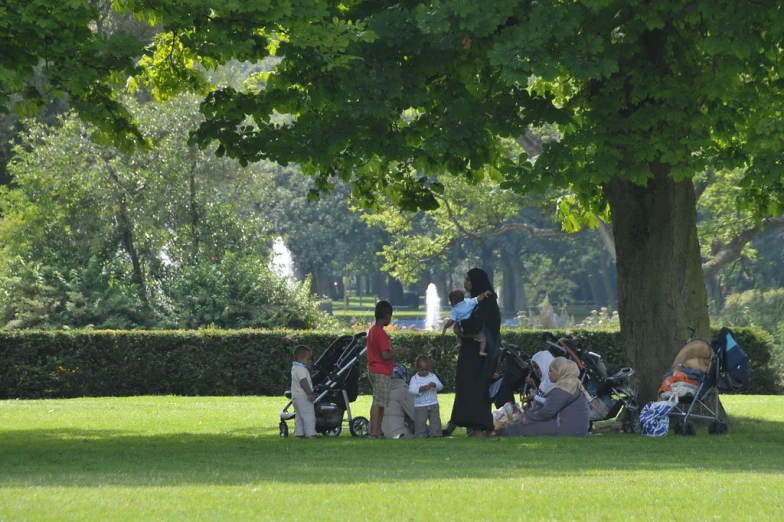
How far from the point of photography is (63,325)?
35250 millimetres

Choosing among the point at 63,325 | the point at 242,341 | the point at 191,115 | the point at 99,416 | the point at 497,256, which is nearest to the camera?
the point at 99,416

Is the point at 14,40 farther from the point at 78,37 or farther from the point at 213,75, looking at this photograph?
the point at 213,75

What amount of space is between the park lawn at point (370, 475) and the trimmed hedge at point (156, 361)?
749 cm

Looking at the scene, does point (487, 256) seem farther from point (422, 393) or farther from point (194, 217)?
point (422, 393)

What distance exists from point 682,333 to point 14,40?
9.65m

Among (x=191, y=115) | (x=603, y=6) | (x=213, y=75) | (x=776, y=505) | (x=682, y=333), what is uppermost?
(x=213, y=75)

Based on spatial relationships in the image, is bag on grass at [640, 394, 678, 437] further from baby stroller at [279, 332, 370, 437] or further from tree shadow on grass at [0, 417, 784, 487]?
baby stroller at [279, 332, 370, 437]

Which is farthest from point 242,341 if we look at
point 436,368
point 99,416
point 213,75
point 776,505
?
point 213,75

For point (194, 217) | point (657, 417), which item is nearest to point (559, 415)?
point (657, 417)

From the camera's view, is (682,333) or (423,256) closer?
(682,333)

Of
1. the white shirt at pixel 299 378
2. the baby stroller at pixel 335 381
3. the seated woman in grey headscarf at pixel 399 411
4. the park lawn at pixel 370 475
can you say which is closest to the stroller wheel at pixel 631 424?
the park lawn at pixel 370 475

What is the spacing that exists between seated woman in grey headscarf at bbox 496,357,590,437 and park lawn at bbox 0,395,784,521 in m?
0.35

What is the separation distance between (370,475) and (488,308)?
4.72 meters

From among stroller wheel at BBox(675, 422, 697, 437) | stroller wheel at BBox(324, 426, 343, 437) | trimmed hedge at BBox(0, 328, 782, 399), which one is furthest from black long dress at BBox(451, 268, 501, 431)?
trimmed hedge at BBox(0, 328, 782, 399)
